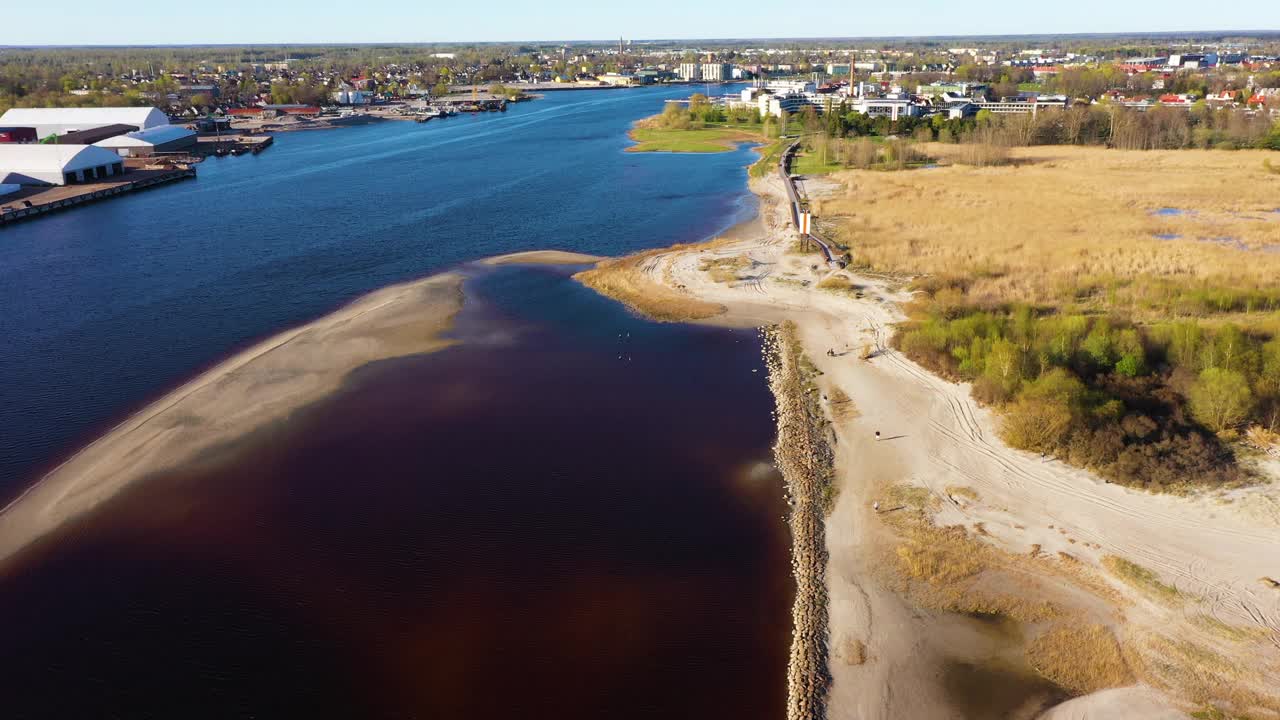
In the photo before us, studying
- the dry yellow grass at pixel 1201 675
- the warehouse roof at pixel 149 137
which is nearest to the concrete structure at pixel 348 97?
the warehouse roof at pixel 149 137

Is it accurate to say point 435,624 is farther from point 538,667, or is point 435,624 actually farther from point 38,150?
point 38,150

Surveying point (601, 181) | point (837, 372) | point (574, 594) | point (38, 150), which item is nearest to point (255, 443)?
point (574, 594)

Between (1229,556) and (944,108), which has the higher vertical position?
(944,108)

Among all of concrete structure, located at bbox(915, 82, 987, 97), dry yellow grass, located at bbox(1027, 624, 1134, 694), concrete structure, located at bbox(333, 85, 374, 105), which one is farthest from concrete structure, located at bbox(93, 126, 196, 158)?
concrete structure, located at bbox(915, 82, 987, 97)

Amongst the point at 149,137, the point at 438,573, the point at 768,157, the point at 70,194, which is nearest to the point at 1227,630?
the point at 438,573

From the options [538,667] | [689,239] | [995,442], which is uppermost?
[689,239]

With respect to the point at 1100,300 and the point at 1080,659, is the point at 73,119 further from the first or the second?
the point at 1080,659

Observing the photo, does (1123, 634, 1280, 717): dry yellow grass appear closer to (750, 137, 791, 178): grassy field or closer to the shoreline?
the shoreline

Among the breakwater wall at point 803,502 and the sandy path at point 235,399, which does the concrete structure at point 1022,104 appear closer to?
the breakwater wall at point 803,502
